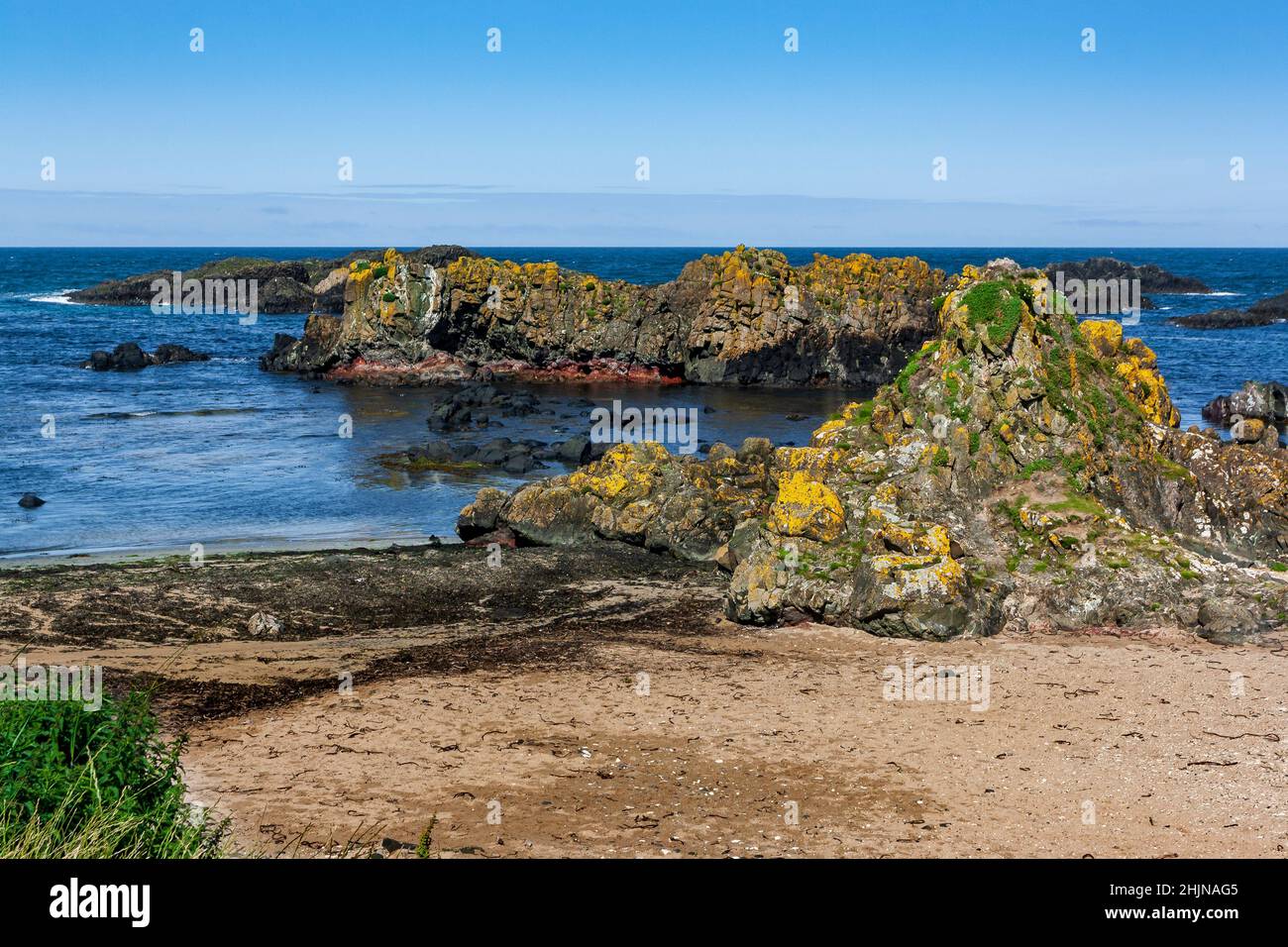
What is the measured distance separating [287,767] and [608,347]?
5840 cm

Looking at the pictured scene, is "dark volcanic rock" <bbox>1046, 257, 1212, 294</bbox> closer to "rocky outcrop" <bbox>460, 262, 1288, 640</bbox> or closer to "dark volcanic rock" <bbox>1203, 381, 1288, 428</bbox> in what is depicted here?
"dark volcanic rock" <bbox>1203, 381, 1288, 428</bbox>

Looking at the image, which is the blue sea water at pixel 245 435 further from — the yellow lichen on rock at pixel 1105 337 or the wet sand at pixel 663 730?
the yellow lichen on rock at pixel 1105 337

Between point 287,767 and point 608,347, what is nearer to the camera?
point 287,767

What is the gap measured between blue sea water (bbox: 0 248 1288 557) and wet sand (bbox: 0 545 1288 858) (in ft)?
30.1

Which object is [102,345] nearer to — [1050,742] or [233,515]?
[233,515]

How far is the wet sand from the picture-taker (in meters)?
13.3

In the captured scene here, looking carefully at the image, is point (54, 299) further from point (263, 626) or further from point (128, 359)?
point (263, 626)

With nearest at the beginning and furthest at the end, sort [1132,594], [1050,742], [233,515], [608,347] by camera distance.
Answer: [1050,742]
[1132,594]
[233,515]
[608,347]

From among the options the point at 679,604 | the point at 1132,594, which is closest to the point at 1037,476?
the point at 1132,594

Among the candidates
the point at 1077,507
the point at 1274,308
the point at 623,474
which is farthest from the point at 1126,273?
the point at 1077,507

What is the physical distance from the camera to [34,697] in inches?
438

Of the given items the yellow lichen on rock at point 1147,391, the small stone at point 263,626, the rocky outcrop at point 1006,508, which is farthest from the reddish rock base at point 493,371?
the small stone at point 263,626

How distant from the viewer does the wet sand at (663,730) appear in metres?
13.3

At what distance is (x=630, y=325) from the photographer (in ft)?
238
